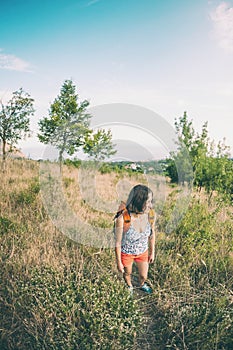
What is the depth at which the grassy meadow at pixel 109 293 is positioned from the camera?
2.78m

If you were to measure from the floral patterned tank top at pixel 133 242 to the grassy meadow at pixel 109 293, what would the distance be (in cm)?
36

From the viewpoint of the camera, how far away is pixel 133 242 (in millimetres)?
3707

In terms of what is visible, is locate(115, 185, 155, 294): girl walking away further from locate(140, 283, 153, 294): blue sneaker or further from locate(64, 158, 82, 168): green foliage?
locate(64, 158, 82, 168): green foliage

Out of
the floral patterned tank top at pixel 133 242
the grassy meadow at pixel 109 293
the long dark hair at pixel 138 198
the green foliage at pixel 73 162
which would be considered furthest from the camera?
the green foliage at pixel 73 162

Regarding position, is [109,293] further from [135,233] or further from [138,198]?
[138,198]

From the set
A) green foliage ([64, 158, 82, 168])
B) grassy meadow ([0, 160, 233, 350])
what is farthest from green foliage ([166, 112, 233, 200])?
green foliage ([64, 158, 82, 168])

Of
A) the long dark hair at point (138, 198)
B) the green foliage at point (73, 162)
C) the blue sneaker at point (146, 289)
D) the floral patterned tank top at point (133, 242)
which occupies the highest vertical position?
the green foliage at point (73, 162)

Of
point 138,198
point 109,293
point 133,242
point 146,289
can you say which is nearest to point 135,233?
point 133,242

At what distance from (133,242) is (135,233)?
0.12 metres

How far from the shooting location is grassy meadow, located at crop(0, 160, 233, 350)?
2.78 metres

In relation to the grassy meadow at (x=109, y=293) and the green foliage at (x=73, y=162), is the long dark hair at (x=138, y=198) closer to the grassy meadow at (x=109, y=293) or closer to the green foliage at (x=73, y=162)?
the grassy meadow at (x=109, y=293)

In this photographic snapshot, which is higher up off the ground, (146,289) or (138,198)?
(138,198)

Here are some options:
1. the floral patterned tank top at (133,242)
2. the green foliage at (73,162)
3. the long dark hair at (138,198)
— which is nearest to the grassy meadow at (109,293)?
the floral patterned tank top at (133,242)

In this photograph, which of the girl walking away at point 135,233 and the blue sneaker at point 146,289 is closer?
the girl walking away at point 135,233
